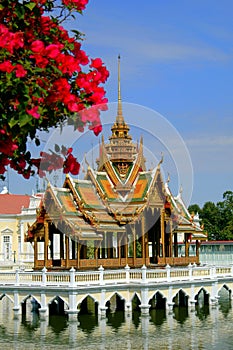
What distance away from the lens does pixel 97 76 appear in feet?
20.0

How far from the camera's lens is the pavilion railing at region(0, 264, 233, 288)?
75.5 feet

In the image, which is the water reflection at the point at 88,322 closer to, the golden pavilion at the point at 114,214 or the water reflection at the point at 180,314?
the golden pavilion at the point at 114,214

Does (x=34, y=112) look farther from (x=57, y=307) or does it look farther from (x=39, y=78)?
(x=57, y=307)

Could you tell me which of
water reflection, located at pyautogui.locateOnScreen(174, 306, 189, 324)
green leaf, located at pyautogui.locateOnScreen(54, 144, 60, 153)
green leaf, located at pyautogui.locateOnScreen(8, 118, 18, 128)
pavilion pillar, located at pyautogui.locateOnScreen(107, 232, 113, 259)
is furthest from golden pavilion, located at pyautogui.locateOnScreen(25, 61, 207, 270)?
green leaf, located at pyautogui.locateOnScreen(8, 118, 18, 128)

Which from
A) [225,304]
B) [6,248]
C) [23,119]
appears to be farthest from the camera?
[6,248]

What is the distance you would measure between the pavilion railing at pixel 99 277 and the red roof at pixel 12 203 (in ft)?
100

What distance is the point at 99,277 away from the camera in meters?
23.7

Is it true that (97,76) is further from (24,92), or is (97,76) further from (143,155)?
(143,155)

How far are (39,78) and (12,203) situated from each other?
5207cm

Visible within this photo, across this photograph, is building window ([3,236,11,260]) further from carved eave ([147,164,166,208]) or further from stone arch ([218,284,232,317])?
carved eave ([147,164,166,208])

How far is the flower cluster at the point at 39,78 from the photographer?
5.36 meters

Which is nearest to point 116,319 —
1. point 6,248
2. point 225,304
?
point 225,304

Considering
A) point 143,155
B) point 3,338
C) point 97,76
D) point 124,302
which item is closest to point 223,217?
point 143,155

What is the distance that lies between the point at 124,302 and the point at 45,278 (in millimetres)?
3847
